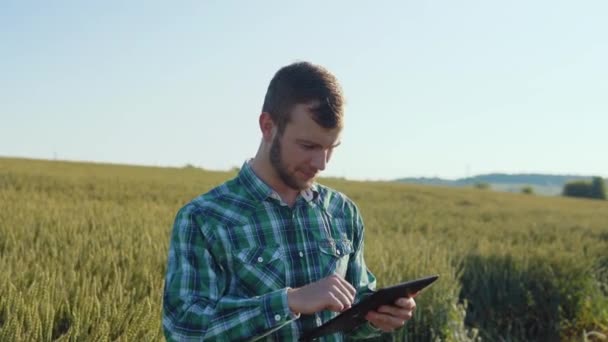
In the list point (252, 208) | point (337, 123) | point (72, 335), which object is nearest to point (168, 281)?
point (252, 208)

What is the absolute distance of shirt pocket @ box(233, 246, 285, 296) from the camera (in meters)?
1.79

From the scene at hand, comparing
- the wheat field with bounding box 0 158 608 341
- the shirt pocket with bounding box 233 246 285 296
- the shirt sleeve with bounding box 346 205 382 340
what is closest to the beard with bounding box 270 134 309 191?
the shirt pocket with bounding box 233 246 285 296

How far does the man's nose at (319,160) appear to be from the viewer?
5.87ft

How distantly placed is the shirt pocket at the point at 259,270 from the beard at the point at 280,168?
20cm

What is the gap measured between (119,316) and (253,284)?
3.01 ft

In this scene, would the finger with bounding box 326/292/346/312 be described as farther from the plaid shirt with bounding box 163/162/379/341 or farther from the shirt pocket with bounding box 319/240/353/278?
the shirt pocket with bounding box 319/240/353/278

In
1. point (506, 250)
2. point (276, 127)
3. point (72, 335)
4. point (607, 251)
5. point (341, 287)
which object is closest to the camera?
point (341, 287)

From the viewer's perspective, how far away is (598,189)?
65.0m

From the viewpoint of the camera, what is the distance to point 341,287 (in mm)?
1516

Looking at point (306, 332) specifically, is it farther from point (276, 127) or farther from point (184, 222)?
point (276, 127)

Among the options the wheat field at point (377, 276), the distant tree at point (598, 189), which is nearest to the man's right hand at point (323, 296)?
the wheat field at point (377, 276)

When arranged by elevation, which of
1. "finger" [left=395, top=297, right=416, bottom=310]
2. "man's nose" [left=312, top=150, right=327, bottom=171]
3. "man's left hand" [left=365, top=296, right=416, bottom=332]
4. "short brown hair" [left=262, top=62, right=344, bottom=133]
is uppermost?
"short brown hair" [left=262, top=62, right=344, bottom=133]

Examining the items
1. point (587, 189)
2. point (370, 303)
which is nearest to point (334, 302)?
point (370, 303)

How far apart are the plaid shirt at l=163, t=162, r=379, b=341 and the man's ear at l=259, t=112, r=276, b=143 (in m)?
0.12
